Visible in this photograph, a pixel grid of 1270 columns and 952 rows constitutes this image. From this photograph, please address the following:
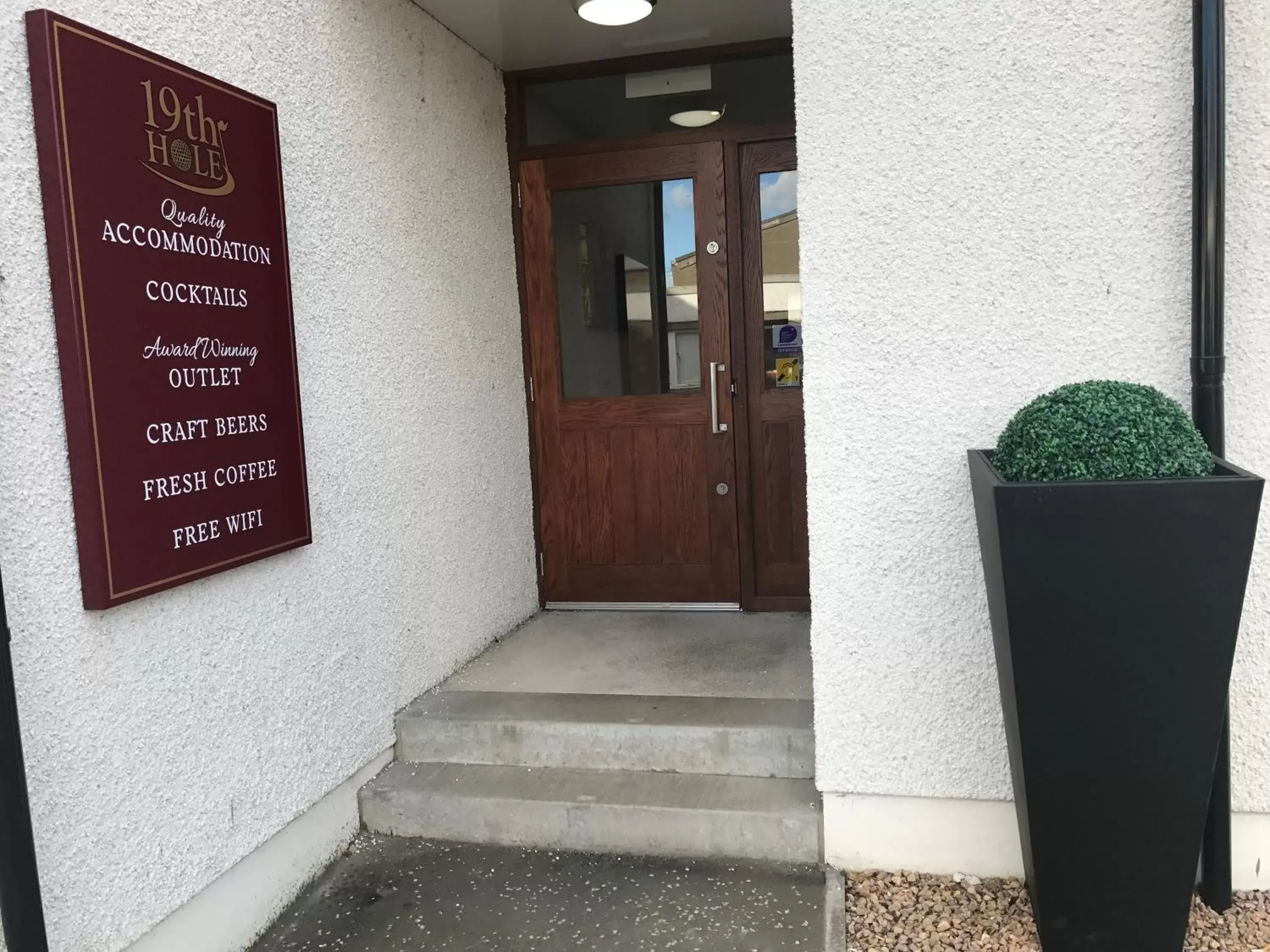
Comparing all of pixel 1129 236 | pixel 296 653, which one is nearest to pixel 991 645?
pixel 1129 236

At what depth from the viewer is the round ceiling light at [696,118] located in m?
3.94

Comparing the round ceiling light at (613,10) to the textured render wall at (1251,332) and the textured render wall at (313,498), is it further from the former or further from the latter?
the textured render wall at (1251,332)

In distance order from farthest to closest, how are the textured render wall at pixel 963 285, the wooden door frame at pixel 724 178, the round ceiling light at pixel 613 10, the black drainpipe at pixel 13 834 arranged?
the wooden door frame at pixel 724 178, the round ceiling light at pixel 613 10, the textured render wall at pixel 963 285, the black drainpipe at pixel 13 834

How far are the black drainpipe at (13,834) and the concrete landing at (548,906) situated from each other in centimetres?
78

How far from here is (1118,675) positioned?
1823 millimetres

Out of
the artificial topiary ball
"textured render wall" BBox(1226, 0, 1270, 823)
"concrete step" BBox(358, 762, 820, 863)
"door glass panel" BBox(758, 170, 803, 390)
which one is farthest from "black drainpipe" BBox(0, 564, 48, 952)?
"door glass panel" BBox(758, 170, 803, 390)

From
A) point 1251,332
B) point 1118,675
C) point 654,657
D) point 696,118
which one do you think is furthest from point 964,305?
point 696,118

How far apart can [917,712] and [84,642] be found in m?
1.98

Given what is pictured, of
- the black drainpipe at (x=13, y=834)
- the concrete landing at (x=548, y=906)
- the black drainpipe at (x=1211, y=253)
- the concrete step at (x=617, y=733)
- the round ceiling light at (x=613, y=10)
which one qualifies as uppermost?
the round ceiling light at (x=613, y=10)

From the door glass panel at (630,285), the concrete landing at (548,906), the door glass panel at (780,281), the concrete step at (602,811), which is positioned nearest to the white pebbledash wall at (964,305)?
the concrete step at (602,811)

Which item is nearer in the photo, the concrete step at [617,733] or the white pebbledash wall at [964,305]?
the white pebbledash wall at [964,305]

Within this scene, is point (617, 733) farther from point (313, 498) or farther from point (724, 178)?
point (724, 178)

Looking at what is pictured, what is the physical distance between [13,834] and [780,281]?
3242 mm

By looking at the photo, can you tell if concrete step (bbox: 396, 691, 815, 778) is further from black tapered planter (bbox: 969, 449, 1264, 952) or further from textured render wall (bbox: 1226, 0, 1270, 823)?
textured render wall (bbox: 1226, 0, 1270, 823)
